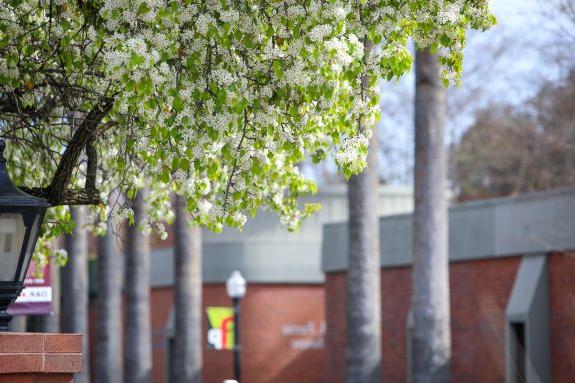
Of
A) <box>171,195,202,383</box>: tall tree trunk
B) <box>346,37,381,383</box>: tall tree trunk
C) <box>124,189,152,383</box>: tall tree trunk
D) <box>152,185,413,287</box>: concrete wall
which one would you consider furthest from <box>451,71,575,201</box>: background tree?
<box>346,37,381,383</box>: tall tree trunk

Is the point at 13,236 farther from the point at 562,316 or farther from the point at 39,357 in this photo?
the point at 562,316

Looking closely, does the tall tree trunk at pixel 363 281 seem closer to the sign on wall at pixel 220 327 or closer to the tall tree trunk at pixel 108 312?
the sign on wall at pixel 220 327

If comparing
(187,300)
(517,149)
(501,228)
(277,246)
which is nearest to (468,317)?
(501,228)

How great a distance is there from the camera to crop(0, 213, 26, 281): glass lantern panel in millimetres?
7488

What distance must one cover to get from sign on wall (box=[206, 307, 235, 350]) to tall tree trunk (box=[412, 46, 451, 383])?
15.8 ft

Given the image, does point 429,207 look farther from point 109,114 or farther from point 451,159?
point 451,159

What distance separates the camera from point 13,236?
7527mm

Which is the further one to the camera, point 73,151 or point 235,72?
point 73,151

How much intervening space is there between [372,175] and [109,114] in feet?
35.2

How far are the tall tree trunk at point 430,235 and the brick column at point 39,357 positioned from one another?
11226mm

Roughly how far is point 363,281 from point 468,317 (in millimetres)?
3870

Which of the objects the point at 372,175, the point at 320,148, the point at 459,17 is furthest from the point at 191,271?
the point at 459,17

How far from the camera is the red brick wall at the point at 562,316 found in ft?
66.1

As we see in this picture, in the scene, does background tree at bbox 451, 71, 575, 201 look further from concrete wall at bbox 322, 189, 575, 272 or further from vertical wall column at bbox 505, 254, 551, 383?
vertical wall column at bbox 505, 254, 551, 383
